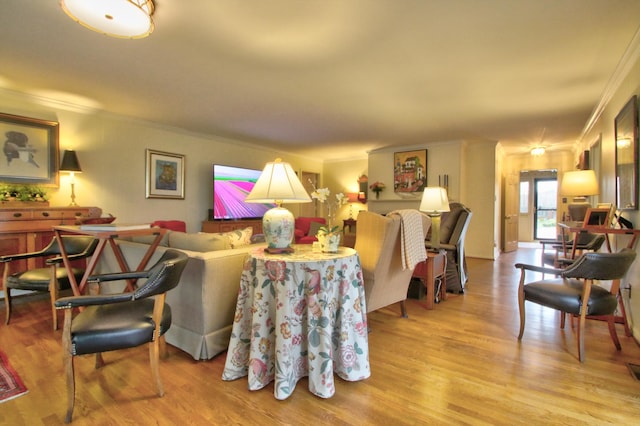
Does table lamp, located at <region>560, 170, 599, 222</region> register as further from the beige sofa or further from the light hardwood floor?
the beige sofa

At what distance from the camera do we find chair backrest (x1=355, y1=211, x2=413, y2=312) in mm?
2367

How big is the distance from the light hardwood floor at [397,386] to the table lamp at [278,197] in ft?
2.88

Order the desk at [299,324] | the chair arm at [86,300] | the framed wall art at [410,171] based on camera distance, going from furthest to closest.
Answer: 1. the framed wall art at [410,171]
2. the desk at [299,324]
3. the chair arm at [86,300]

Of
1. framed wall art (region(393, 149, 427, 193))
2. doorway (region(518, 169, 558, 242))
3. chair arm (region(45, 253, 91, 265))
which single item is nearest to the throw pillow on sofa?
chair arm (region(45, 253, 91, 265))

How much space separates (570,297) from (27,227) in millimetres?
5096

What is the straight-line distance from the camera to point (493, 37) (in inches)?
93.1

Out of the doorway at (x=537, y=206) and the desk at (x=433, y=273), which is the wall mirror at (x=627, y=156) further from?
the doorway at (x=537, y=206)

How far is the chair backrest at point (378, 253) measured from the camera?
2.37 meters

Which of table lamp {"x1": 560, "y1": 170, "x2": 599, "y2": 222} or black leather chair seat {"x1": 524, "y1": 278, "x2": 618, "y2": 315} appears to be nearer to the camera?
black leather chair seat {"x1": 524, "y1": 278, "x2": 618, "y2": 315}

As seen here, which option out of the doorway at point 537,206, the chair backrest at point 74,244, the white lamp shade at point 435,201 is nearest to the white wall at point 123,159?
the chair backrest at point 74,244

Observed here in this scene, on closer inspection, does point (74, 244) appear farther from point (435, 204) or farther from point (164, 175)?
point (435, 204)

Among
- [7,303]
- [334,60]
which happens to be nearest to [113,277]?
[7,303]

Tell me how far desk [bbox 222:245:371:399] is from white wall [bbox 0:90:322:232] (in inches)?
142

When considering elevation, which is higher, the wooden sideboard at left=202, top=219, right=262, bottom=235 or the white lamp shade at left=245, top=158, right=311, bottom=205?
the white lamp shade at left=245, top=158, right=311, bottom=205
